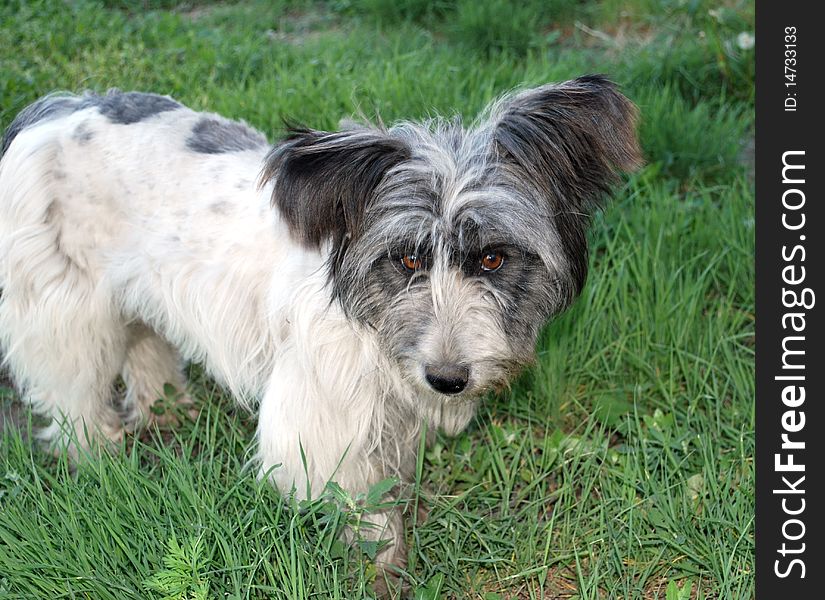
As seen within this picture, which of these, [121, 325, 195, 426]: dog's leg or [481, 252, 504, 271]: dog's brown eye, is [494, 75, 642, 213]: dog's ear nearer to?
[481, 252, 504, 271]: dog's brown eye

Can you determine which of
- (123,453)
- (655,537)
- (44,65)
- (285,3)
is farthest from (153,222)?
(285,3)

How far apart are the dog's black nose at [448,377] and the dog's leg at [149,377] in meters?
1.64

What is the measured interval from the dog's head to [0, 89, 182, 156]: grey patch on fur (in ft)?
3.33

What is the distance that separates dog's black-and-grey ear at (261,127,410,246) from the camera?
8.32 feet

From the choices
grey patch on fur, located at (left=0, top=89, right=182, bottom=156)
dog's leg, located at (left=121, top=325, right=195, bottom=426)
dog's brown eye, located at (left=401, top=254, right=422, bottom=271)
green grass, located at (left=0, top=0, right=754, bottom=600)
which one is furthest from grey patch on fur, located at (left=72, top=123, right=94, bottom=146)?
dog's brown eye, located at (left=401, top=254, right=422, bottom=271)

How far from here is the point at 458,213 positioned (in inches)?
97.1

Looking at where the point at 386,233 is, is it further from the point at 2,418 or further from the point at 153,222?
the point at 2,418

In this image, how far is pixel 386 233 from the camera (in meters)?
2.50

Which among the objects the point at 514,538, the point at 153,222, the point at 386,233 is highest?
the point at 386,233

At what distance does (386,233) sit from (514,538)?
3.97 feet

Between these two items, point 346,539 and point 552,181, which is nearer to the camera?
point 552,181

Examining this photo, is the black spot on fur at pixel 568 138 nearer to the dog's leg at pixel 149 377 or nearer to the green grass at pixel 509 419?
the green grass at pixel 509 419

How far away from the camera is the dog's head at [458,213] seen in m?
2.49

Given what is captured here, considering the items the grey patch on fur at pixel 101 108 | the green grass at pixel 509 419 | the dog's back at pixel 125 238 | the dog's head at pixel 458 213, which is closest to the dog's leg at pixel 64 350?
the dog's back at pixel 125 238
